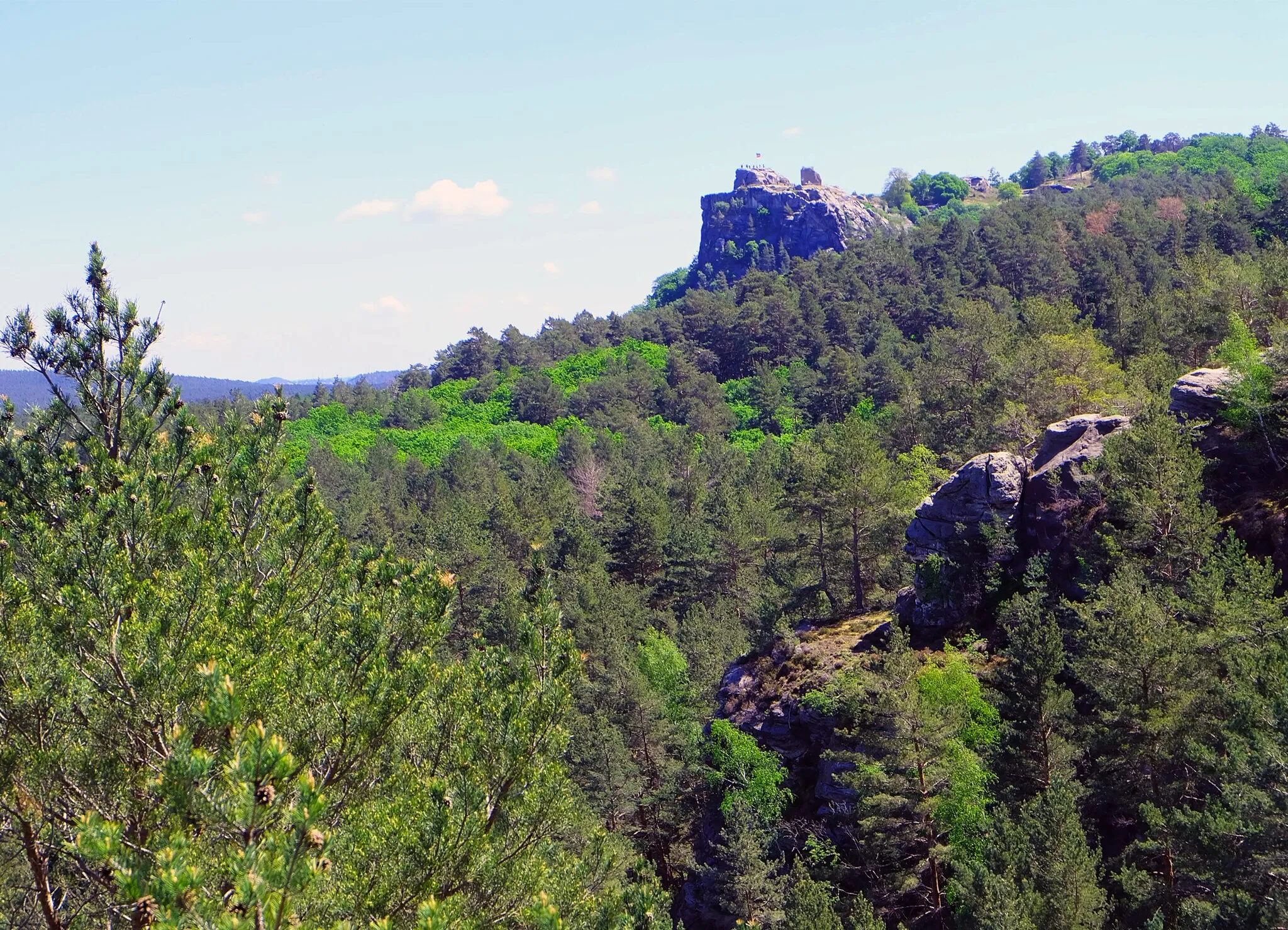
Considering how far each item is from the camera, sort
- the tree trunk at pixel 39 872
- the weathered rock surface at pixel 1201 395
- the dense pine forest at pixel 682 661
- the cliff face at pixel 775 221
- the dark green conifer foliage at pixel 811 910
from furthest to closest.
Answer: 1. the cliff face at pixel 775 221
2. the weathered rock surface at pixel 1201 395
3. the dark green conifer foliage at pixel 811 910
4. the dense pine forest at pixel 682 661
5. the tree trunk at pixel 39 872

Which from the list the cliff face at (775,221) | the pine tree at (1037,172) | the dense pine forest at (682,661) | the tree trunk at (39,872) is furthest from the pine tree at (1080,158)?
the tree trunk at (39,872)

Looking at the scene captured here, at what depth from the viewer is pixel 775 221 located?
481 feet

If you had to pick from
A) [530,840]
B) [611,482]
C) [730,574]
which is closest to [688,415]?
[611,482]

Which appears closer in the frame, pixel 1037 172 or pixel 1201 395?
pixel 1201 395

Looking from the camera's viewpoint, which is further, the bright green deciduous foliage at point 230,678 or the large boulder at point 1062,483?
the large boulder at point 1062,483

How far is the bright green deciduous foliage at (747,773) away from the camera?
2698 cm

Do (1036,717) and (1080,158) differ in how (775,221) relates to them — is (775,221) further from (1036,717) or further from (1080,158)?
(1036,717)

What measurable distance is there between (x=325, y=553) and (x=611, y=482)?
157ft

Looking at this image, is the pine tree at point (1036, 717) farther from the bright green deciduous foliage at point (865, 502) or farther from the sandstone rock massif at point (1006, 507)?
the bright green deciduous foliage at point (865, 502)

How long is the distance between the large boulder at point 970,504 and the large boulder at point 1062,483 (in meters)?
0.58

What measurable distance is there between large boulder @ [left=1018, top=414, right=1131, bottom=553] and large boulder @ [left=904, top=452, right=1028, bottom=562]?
1.92 feet

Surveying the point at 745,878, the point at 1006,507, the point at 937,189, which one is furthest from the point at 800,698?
the point at 937,189

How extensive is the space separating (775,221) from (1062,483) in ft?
411

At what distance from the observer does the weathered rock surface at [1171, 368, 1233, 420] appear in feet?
91.0
